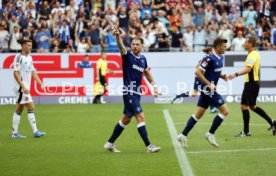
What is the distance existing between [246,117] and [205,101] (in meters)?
2.67

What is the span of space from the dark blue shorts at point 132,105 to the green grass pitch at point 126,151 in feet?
2.70

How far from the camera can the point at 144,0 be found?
3189 centimetres

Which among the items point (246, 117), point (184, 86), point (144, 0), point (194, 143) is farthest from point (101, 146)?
point (144, 0)

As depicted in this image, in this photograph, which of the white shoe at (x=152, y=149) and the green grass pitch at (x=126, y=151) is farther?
the white shoe at (x=152, y=149)

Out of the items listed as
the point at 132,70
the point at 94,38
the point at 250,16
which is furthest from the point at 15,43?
the point at 132,70

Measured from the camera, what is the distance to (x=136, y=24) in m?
30.6

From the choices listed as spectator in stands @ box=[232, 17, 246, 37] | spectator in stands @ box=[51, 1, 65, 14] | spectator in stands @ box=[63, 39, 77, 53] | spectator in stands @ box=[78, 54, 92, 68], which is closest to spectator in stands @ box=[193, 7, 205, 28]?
spectator in stands @ box=[232, 17, 246, 37]

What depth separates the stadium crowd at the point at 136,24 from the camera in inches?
1206

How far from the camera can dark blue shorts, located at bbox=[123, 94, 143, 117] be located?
13.6 metres

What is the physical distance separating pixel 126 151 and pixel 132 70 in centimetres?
167

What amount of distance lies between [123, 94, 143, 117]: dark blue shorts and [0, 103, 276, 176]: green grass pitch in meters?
0.82

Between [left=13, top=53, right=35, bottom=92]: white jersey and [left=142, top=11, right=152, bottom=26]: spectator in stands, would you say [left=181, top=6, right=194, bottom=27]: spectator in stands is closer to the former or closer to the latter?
[left=142, top=11, right=152, bottom=26]: spectator in stands

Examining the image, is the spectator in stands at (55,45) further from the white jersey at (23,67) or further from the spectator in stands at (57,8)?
the white jersey at (23,67)

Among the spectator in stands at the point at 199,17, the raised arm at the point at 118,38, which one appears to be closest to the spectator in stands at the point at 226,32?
the spectator in stands at the point at 199,17
